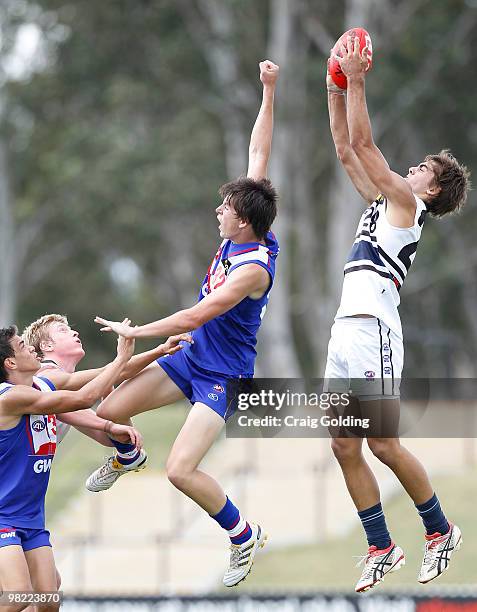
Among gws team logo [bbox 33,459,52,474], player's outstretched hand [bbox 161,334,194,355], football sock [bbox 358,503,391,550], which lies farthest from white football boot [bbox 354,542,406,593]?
gws team logo [bbox 33,459,52,474]

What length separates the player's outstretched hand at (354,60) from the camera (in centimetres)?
805

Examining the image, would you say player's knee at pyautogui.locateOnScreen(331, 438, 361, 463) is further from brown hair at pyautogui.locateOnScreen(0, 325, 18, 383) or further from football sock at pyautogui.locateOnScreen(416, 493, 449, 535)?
brown hair at pyautogui.locateOnScreen(0, 325, 18, 383)

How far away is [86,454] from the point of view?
32.0 m

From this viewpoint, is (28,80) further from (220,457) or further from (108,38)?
(220,457)

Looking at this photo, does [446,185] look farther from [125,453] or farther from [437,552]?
[125,453]

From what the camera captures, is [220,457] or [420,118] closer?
[220,457]

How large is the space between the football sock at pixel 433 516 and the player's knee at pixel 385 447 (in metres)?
0.50

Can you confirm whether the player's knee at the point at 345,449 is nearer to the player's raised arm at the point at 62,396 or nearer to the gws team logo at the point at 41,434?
the player's raised arm at the point at 62,396

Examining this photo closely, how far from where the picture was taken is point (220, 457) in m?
31.1

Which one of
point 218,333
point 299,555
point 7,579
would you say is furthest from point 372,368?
point 299,555

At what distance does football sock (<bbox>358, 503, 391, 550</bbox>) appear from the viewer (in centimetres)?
847

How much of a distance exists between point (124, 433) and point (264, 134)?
8.36 ft

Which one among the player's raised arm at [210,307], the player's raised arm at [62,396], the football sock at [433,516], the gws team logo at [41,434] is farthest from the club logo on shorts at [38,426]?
the football sock at [433,516]

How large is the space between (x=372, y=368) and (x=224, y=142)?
27.4 meters
